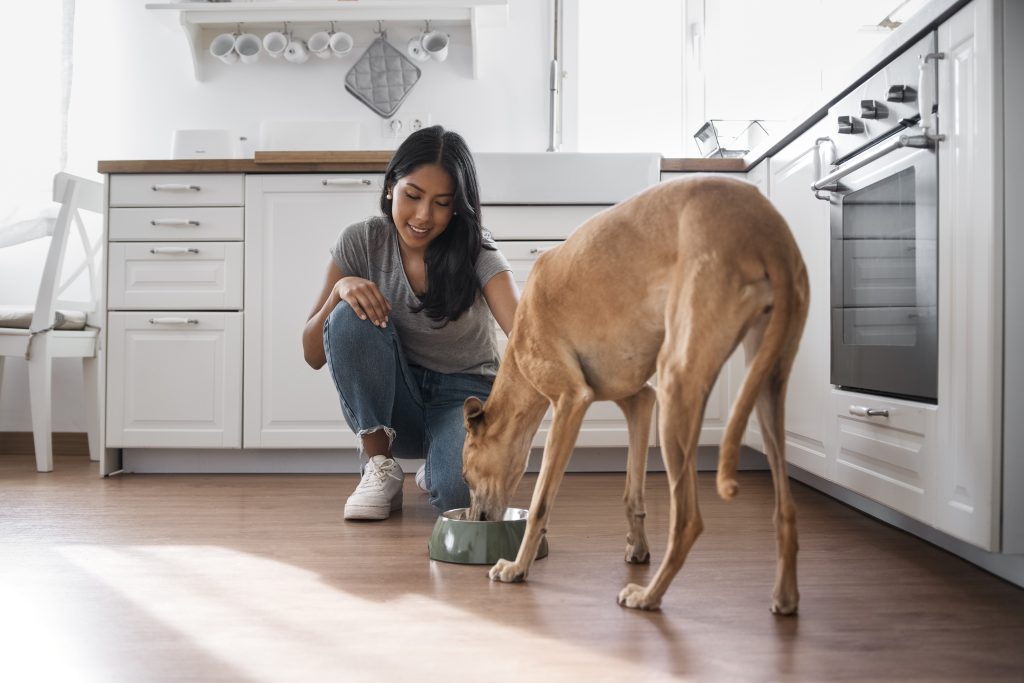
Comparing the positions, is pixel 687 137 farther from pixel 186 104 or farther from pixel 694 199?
pixel 694 199

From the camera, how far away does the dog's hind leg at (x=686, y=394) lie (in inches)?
46.3

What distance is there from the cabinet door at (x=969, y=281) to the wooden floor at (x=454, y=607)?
176 millimetres

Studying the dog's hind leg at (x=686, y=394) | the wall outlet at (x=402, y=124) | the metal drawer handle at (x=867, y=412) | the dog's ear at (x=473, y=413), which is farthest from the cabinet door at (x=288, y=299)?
the dog's hind leg at (x=686, y=394)

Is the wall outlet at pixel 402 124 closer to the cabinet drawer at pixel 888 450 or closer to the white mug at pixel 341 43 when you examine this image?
the white mug at pixel 341 43

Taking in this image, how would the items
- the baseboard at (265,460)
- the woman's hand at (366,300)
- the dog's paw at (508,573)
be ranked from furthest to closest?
the baseboard at (265,460), the woman's hand at (366,300), the dog's paw at (508,573)

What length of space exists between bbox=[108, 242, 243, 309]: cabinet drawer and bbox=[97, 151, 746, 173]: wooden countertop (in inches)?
10.2

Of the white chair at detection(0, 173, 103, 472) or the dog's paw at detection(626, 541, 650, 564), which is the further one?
the white chair at detection(0, 173, 103, 472)

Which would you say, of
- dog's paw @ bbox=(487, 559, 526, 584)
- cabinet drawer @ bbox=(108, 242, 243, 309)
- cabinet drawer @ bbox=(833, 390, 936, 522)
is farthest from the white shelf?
dog's paw @ bbox=(487, 559, 526, 584)

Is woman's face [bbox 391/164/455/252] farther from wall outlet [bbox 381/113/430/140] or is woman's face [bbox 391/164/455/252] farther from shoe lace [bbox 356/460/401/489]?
wall outlet [bbox 381/113/430/140]

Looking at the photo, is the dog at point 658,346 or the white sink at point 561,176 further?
the white sink at point 561,176

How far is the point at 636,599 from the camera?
52.5 inches

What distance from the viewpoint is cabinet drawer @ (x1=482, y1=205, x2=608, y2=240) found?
2.94 meters

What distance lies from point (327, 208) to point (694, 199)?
1929 millimetres

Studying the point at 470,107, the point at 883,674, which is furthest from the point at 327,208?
the point at 883,674
